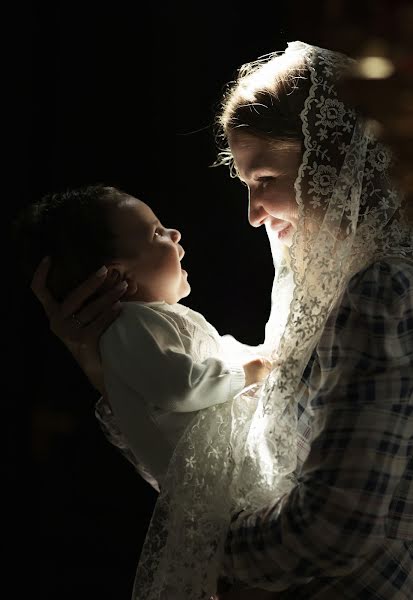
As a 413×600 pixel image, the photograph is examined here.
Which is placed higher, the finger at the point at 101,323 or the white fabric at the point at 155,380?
the finger at the point at 101,323

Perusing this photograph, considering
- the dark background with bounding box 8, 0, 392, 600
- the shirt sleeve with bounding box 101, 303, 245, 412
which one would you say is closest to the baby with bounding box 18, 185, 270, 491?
the shirt sleeve with bounding box 101, 303, 245, 412

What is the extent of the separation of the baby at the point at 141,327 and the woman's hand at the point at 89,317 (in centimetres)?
2

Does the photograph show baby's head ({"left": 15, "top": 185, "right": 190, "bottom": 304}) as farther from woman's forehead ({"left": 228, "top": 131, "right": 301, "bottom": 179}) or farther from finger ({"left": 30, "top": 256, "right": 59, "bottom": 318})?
woman's forehead ({"left": 228, "top": 131, "right": 301, "bottom": 179})

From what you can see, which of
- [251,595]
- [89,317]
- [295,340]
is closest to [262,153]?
[295,340]

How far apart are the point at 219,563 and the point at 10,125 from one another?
1.00 metres

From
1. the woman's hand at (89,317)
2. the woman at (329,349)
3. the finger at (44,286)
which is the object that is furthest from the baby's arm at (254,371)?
the finger at (44,286)

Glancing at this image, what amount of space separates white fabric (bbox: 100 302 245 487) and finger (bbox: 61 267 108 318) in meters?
0.06

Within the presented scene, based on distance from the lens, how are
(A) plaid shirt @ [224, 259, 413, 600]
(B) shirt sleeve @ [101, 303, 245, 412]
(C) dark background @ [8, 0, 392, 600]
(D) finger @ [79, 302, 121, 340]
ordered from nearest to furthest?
(A) plaid shirt @ [224, 259, 413, 600], (B) shirt sleeve @ [101, 303, 245, 412], (D) finger @ [79, 302, 121, 340], (C) dark background @ [8, 0, 392, 600]

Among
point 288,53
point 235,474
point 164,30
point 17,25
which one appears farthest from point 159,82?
point 235,474

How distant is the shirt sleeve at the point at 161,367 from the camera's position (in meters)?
1.20

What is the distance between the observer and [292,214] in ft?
3.94

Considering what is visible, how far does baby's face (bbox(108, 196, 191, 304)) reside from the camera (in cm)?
137

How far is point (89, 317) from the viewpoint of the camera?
1.31 metres

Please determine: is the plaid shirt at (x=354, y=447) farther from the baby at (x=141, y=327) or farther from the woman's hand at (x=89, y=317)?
the woman's hand at (x=89, y=317)
